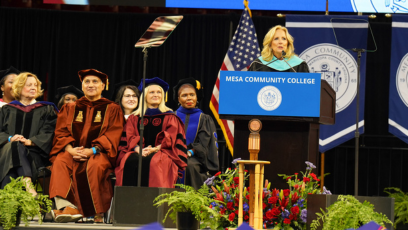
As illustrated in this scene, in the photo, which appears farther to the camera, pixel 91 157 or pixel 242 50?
pixel 242 50

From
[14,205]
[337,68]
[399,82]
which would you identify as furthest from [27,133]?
[399,82]

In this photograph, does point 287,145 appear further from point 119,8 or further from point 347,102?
point 119,8

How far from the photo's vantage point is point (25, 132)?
562cm

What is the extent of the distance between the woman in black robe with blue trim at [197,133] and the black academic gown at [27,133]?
1.44 metres

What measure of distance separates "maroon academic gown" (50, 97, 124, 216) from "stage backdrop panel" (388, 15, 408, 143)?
3501mm

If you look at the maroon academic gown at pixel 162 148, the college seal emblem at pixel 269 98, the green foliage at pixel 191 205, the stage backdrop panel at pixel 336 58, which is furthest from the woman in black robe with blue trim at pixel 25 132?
the stage backdrop panel at pixel 336 58

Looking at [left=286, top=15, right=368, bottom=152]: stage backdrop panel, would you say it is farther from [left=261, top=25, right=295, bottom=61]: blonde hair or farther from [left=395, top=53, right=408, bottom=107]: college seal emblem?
[left=261, top=25, right=295, bottom=61]: blonde hair

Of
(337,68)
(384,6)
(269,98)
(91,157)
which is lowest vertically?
(91,157)

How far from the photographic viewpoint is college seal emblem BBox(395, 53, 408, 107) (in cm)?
696

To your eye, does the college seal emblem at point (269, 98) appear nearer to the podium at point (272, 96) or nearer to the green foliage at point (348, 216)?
the podium at point (272, 96)

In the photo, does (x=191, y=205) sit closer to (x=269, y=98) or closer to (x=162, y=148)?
(x=269, y=98)

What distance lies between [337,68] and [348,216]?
4.04 m

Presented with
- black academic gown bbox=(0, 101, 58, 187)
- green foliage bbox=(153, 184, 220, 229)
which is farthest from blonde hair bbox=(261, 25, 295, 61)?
black academic gown bbox=(0, 101, 58, 187)

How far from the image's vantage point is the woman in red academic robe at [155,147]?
17.2ft
